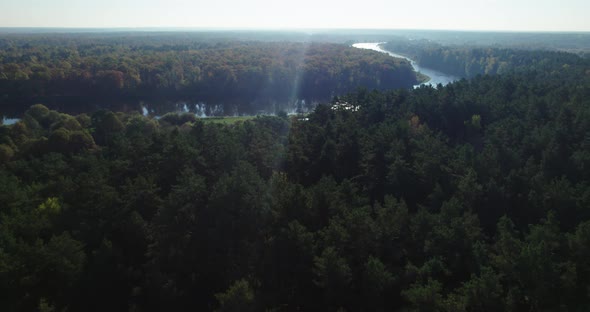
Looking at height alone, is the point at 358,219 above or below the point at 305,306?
above

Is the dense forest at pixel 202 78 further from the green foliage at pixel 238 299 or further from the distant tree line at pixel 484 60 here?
the green foliage at pixel 238 299

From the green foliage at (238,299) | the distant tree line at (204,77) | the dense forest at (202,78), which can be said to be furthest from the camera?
the distant tree line at (204,77)

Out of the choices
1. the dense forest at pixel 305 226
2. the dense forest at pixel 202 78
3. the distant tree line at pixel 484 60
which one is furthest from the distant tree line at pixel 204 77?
the dense forest at pixel 305 226

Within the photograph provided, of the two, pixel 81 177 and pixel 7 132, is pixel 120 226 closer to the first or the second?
pixel 81 177

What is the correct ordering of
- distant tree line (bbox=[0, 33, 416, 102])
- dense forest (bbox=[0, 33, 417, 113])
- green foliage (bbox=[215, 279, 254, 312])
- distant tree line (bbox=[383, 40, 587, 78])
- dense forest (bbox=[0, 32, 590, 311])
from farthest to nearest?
1. distant tree line (bbox=[383, 40, 587, 78])
2. distant tree line (bbox=[0, 33, 416, 102])
3. dense forest (bbox=[0, 33, 417, 113])
4. dense forest (bbox=[0, 32, 590, 311])
5. green foliage (bbox=[215, 279, 254, 312])

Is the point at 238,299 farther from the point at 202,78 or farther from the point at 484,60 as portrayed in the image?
the point at 484,60

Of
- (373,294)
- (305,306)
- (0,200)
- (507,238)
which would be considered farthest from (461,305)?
(0,200)

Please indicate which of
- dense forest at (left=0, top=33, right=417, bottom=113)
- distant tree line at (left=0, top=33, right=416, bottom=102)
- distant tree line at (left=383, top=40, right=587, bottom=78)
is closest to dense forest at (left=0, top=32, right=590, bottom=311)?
dense forest at (left=0, top=33, right=417, bottom=113)

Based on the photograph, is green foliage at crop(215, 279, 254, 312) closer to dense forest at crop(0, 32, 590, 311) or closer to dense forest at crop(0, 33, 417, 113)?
dense forest at crop(0, 32, 590, 311)

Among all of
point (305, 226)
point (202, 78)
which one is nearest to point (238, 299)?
point (305, 226)
